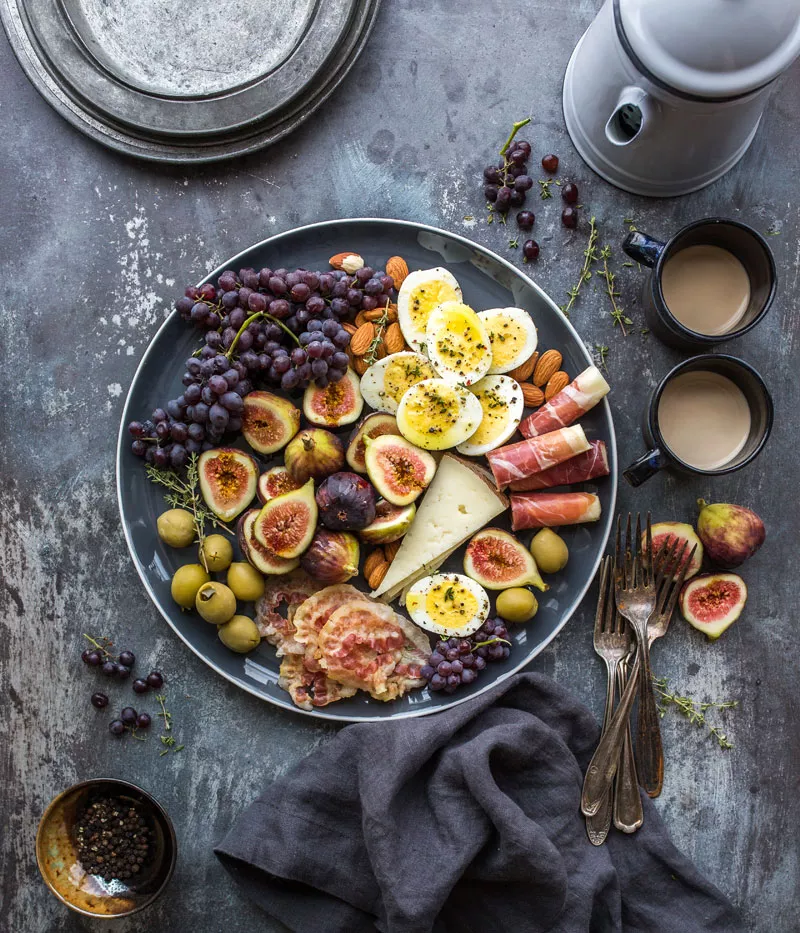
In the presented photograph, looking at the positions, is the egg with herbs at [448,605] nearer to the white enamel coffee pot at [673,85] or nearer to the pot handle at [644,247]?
the pot handle at [644,247]

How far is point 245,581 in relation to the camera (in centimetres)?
226

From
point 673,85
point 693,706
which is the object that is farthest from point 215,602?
point 673,85

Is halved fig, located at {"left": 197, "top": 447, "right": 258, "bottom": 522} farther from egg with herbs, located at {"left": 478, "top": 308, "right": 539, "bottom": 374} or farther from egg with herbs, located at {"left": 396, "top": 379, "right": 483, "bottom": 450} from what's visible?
egg with herbs, located at {"left": 478, "top": 308, "right": 539, "bottom": 374}

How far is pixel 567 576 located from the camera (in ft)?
7.73

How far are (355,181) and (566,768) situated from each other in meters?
1.89

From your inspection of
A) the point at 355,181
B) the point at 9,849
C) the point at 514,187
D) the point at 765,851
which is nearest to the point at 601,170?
the point at 514,187

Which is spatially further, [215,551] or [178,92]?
[178,92]

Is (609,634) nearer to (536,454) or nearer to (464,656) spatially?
(464,656)

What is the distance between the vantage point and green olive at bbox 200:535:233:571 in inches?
89.3

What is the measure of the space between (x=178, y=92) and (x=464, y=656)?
6.30 feet

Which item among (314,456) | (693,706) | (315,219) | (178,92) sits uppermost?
(178,92)

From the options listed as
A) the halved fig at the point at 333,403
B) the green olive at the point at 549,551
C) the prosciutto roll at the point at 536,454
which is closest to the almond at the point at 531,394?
the prosciutto roll at the point at 536,454

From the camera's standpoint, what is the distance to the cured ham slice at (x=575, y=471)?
229cm

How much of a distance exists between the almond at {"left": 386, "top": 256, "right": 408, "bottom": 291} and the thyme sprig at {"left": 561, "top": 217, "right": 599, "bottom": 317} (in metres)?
0.51
